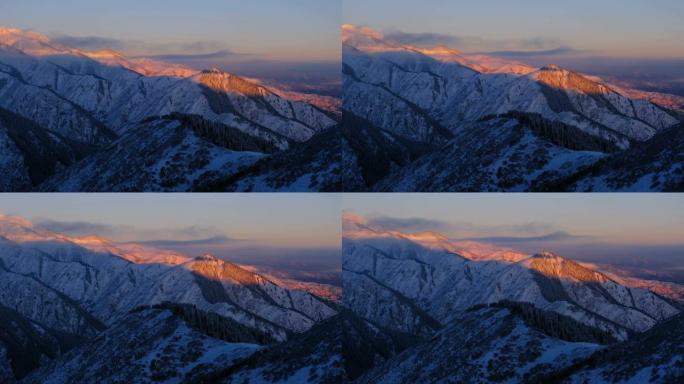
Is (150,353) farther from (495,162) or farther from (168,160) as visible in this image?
(495,162)

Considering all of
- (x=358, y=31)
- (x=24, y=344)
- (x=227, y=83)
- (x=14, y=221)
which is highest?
(x=358, y=31)

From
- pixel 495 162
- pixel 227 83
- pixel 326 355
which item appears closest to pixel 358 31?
pixel 227 83

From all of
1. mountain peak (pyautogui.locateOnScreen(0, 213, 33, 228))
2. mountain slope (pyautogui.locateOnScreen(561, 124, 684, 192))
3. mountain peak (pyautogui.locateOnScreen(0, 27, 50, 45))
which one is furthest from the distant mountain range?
mountain peak (pyautogui.locateOnScreen(0, 27, 50, 45))

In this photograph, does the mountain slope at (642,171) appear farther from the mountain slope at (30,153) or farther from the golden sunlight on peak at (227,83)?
the mountain slope at (30,153)

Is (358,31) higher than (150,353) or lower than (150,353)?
higher

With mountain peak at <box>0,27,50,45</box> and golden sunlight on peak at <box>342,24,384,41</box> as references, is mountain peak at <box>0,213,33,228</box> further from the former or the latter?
golden sunlight on peak at <box>342,24,384,41</box>

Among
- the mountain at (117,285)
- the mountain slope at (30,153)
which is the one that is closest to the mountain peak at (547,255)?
the mountain at (117,285)
